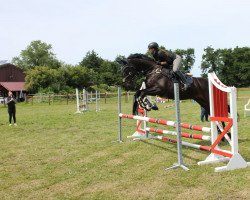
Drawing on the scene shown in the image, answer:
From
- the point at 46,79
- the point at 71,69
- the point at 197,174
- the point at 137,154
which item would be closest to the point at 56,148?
the point at 137,154

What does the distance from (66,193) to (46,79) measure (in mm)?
48990

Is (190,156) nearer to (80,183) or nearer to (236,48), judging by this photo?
(80,183)

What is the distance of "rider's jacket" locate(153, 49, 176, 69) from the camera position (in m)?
8.02

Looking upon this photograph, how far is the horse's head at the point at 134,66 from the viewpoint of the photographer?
8.41 m

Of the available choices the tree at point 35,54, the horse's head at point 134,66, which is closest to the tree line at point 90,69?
the tree at point 35,54

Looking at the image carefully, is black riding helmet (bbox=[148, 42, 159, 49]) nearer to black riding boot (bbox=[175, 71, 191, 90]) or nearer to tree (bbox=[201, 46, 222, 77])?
black riding boot (bbox=[175, 71, 191, 90])

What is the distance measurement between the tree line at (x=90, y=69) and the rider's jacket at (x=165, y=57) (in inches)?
1660

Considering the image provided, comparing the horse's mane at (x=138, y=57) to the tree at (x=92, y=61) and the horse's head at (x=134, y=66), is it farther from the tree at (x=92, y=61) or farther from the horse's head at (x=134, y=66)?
Answer: the tree at (x=92, y=61)

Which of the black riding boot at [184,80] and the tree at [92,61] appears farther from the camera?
the tree at [92,61]

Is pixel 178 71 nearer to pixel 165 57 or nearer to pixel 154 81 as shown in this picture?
pixel 165 57

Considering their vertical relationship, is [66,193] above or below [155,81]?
below

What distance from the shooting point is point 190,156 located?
6.88m

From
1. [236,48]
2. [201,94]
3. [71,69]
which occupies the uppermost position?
[236,48]

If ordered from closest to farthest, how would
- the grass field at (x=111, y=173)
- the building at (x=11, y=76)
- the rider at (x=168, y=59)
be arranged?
1. the grass field at (x=111, y=173)
2. the rider at (x=168, y=59)
3. the building at (x=11, y=76)
